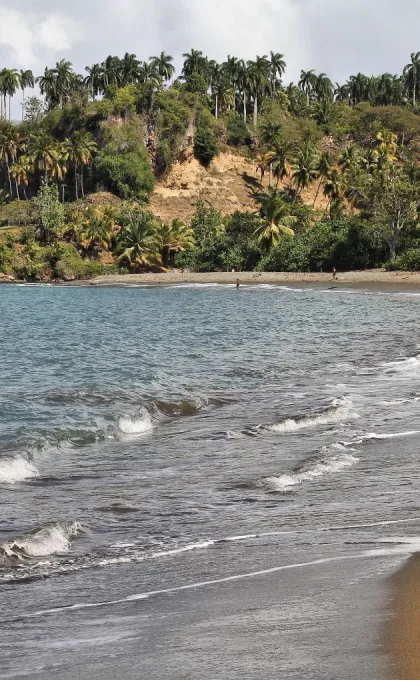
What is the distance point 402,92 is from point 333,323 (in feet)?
374

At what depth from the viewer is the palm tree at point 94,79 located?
12750cm

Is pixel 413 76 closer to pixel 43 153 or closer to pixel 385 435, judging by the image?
pixel 43 153

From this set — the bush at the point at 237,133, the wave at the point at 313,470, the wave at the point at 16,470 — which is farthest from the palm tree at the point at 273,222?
the wave at the point at 16,470

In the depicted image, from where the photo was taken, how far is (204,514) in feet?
34.4

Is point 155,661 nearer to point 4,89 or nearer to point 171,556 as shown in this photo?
point 171,556

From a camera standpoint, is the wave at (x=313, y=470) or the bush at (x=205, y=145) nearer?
the wave at (x=313, y=470)

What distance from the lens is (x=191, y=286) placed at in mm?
77812

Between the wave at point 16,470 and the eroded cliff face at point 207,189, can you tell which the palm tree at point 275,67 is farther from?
the wave at point 16,470

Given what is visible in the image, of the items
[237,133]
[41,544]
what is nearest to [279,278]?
[237,133]

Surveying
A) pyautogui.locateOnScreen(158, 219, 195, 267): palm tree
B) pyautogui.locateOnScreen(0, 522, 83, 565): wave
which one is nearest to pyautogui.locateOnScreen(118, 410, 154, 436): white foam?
pyautogui.locateOnScreen(0, 522, 83, 565): wave

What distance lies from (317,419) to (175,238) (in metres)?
76.7

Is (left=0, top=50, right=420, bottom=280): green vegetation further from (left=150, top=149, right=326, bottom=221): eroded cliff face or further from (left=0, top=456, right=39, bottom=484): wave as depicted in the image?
(left=0, top=456, right=39, bottom=484): wave

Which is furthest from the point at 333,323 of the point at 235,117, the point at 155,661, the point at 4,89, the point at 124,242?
the point at 4,89

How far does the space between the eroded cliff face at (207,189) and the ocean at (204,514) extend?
268ft
